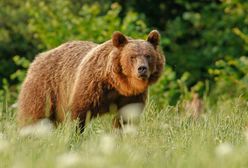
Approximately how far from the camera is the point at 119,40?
800 centimetres

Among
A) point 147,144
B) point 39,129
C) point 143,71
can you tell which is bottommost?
point 39,129

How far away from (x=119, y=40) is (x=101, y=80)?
1.30 ft

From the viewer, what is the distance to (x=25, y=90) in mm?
8695

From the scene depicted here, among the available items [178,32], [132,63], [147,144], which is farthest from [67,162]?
[178,32]

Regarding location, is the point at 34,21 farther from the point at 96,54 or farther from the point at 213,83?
the point at 96,54

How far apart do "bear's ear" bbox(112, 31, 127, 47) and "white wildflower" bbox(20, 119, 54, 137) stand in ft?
3.15

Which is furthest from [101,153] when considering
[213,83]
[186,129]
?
[213,83]

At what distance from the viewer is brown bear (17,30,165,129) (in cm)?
788

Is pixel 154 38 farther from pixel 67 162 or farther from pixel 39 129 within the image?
pixel 67 162

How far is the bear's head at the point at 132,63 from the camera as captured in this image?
310 inches

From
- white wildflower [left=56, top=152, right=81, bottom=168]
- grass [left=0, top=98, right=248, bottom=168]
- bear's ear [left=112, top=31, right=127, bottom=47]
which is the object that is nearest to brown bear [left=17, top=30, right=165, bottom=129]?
bear's ear [left=112, top=31, right=127, bottom=47]

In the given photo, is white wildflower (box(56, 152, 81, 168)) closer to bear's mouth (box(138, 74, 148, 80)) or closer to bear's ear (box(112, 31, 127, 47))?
bear's mouth (box(138, 74, 148, 80))

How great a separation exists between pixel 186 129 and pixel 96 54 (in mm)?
1357

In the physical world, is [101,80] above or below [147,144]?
above
